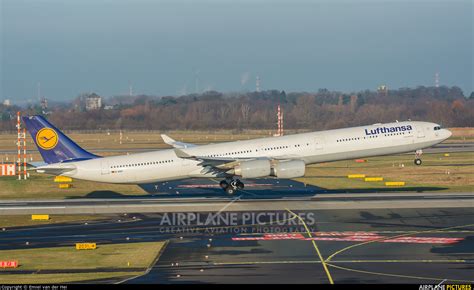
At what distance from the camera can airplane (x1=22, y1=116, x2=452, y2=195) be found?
58688 mm

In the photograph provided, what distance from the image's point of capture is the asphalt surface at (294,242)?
33.0 metres

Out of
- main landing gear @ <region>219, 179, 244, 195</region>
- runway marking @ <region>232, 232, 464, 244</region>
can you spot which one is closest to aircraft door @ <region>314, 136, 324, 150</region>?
main landing gear @ <region>219, 179, 244, 195</region>

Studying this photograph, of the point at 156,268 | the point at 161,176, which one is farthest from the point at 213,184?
the point at 156,268

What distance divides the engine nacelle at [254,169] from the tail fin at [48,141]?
13.0 metres

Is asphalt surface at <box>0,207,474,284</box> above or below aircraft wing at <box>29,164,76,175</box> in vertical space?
below

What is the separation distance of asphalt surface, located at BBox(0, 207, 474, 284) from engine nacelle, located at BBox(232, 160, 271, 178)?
6.54 meters

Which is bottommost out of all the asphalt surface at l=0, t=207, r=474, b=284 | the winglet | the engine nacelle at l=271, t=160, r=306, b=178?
the asphalt surface at l=0, t=207, r=474, b=284

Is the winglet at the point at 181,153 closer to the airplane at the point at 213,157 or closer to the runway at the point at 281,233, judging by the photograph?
the airplane at the point at 213,157

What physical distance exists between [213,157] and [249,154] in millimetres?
2828

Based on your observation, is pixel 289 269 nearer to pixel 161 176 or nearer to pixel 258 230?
pixel 258 230

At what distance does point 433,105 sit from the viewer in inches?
7347

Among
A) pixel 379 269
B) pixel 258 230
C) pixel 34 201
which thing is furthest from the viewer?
pixel 34 201

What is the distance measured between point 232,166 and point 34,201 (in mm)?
16220

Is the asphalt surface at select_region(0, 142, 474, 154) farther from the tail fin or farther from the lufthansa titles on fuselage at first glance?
the tail fin
